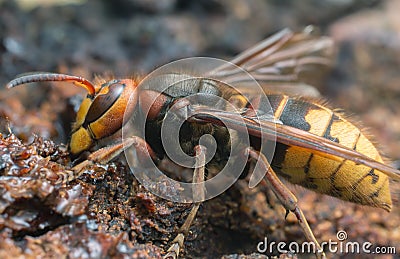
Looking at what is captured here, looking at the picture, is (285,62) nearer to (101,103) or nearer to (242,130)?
(242,130)

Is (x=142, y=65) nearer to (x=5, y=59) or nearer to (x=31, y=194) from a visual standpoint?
(x=5, y=59)

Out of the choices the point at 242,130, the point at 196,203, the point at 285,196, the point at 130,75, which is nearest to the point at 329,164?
the point at 285,196

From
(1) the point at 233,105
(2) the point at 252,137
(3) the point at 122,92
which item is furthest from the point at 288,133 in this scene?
(3) the point at 122,92

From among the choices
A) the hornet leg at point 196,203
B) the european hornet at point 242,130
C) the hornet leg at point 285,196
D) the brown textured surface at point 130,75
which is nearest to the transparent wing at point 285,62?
the brown textured surface at point 130,75

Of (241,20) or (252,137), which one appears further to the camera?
(241,20)

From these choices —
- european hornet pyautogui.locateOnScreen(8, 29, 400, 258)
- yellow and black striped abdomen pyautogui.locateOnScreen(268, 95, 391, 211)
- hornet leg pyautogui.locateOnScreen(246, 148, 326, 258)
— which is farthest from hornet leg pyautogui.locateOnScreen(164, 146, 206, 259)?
yellow and black striped abdomen pyautogui.locateOnScreen(268, 95, 391, 211)

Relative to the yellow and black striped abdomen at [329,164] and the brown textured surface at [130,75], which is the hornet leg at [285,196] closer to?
the yellow and black striped abdomen at [329,164]

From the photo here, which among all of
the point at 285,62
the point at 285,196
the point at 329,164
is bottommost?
the point at 285,196
